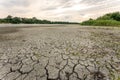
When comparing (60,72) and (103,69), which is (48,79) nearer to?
(60,72)

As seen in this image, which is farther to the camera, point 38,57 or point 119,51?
point 119,51

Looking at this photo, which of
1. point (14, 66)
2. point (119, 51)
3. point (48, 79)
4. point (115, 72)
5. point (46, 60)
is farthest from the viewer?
point (119, 51)

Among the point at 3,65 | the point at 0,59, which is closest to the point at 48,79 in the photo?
the point at 3,65

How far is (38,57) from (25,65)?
446 millimetres

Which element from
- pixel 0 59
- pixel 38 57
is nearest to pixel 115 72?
pixel 38 57

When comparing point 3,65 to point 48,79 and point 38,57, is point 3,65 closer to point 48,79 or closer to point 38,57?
point 38,57

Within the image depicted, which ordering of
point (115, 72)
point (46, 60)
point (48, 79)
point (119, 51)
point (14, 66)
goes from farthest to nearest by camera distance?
point (119, 51), point (46, 60), point (14, 66), point (115, 72), point (48, 79)

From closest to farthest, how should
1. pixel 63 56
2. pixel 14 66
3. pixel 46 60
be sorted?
1. pixel 14 66
2. pixel 46 60
3. pixel 63 56

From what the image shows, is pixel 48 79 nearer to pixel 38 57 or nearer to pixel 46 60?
pixel 46 60

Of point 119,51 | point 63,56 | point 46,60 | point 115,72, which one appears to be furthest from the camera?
point 119,51

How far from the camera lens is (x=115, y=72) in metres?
2.13

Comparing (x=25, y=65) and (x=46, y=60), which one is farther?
(x=46, y=60)

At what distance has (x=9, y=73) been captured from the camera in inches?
85.9

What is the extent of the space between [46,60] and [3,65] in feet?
3.05
